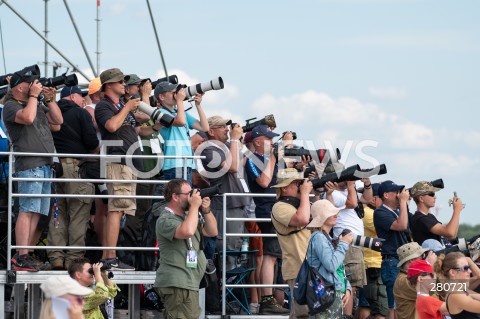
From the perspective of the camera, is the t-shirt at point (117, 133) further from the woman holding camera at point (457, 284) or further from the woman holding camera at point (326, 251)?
the woman holding camera at point (457, 284)

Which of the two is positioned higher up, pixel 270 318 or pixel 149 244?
pixel 149 244

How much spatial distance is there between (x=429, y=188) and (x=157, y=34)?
5643 millimetres

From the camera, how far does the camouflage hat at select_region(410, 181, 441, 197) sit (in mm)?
12875

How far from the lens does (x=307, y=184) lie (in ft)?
36.8

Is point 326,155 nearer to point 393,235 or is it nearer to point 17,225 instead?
point 393,235

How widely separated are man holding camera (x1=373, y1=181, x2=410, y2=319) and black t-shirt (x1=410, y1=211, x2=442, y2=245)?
11 cm

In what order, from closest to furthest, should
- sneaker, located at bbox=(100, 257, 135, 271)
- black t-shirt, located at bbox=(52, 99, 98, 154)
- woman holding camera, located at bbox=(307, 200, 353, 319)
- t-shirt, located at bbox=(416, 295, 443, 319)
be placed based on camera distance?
t-shirt, located at bbox=(416, 295, 443, 319) → woman holding camera, located at bbox=(307, 200, 353, 319) → sneaker, located at bbox=(100, 257, 135, 271) → black t-shirt, located at bbox=(52, 99, 98, 154)

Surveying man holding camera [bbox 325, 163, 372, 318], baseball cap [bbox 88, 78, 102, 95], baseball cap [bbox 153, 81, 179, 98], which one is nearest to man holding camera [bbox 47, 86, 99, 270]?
baseball cap [bbox 88, 78, 102, 95]

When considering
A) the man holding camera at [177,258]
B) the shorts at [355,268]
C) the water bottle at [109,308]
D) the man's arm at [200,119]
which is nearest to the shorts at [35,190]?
the water bottle at [109,308]

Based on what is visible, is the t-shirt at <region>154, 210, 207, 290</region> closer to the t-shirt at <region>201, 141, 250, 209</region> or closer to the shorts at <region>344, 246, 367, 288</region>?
the t-shirt at <region>201, 141, 250, 209</region>

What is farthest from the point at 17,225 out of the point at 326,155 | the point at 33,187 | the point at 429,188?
the point at 429,188

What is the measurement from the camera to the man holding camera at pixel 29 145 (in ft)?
38.2

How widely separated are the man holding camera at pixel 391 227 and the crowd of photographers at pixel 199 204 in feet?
0.05

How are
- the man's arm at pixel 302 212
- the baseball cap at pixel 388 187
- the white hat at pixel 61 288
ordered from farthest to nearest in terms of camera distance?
the baseball cap at pixel 388 187, the man's arm at pixel 302 212, the white hat at pixel 61 288
